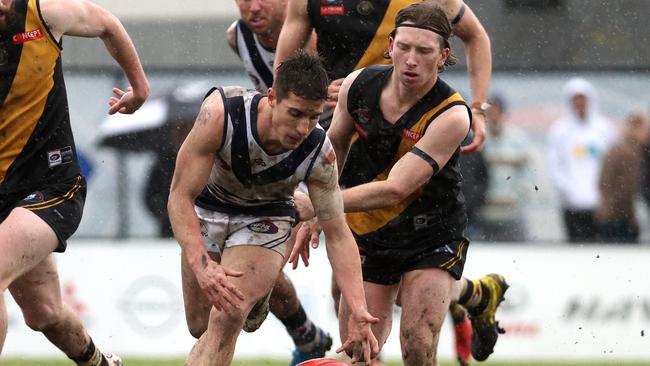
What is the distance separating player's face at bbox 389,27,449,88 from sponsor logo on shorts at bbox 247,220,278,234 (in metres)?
1.01

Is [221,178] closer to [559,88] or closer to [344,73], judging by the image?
[344,73]

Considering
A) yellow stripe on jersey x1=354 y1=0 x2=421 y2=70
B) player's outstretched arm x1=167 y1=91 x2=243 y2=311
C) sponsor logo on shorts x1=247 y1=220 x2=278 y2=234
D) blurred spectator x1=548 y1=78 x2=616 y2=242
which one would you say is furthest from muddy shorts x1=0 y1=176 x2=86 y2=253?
blurred spectator x1=548 y1=78 x2=616 y2=242

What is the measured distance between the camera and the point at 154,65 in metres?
14.0

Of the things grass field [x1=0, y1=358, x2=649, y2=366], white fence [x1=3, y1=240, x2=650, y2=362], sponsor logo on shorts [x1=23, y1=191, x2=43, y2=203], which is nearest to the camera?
sponsor logo on shorts [x1=23, y1=191, x2=43, y2=203]

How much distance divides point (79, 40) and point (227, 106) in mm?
7703

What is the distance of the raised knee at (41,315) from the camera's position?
294 inches

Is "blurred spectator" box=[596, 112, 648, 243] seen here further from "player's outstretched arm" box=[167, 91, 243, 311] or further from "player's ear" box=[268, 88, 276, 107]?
"player's outstretched arm" box=[167, 91, 243, 311]

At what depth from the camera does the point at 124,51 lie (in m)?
7.64

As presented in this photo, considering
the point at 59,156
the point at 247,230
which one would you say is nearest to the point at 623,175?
the point at 247,230

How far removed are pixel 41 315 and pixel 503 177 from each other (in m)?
6.98

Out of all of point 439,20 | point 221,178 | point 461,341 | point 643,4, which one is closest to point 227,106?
point 221,178

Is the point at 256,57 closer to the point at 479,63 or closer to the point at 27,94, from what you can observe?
the point at 479,63

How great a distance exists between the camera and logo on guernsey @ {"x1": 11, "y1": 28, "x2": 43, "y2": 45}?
7.15 m

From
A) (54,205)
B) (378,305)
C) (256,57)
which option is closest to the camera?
(54,205)
